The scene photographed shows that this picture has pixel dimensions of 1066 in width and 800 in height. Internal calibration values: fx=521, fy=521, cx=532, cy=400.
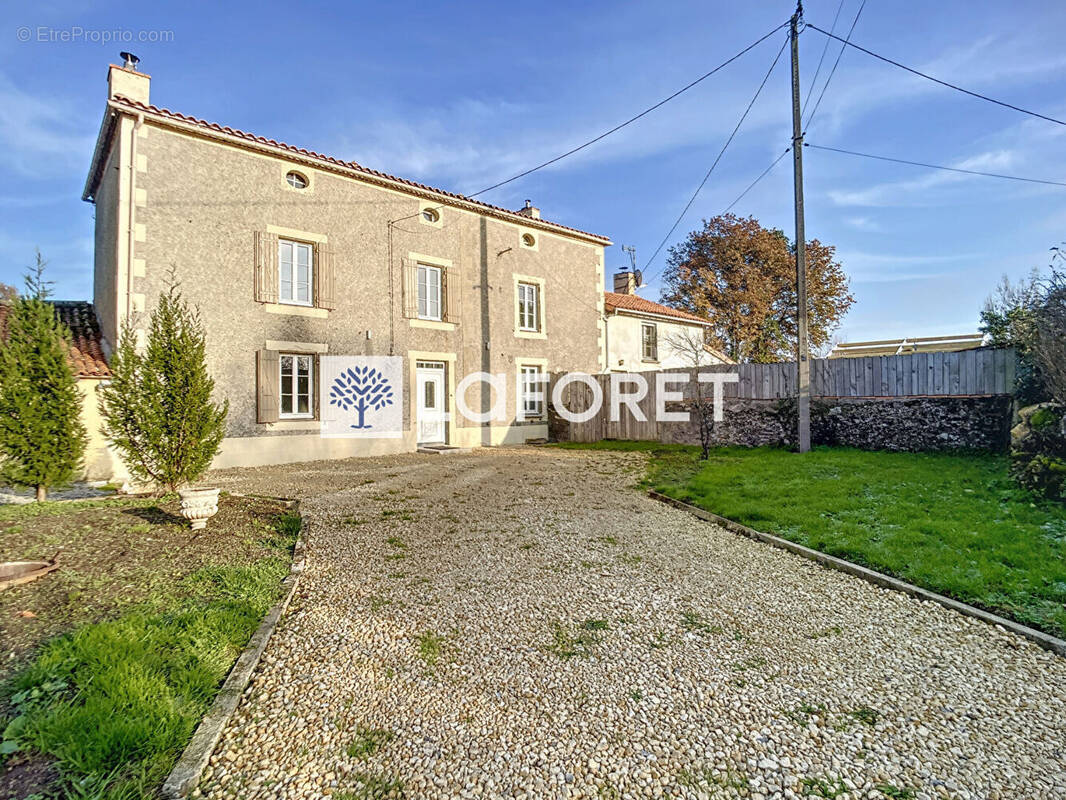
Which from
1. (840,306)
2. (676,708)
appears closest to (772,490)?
(676,708)

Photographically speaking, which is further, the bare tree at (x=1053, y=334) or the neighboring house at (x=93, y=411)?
the neighboring house at (x=93, y=411)

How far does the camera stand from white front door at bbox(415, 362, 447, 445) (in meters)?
13.4

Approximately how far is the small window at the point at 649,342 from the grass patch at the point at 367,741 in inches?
730

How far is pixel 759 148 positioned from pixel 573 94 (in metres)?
4.75

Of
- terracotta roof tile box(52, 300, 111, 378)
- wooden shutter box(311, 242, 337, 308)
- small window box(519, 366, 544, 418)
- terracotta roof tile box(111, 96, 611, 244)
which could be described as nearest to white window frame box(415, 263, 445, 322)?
terracotta roof tile box(111, 96, 611, 244)

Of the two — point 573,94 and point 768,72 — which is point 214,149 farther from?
point 768,72

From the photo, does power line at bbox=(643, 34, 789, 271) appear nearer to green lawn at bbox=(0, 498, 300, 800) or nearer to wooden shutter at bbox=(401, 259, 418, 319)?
wooden shutter at bbox=(401, 259, 418, 319)

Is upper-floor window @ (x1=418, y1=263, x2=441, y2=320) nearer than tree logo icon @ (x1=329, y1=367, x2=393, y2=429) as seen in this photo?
No

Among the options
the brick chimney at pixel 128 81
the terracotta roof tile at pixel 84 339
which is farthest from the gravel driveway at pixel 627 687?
the brick chimney at pixel 128 81

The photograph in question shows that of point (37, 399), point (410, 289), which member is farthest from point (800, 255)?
point (37, 399)

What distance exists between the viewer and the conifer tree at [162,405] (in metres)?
6.36

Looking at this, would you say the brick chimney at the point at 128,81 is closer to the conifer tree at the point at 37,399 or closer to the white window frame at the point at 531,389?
the conifer tree at the point at 37,399

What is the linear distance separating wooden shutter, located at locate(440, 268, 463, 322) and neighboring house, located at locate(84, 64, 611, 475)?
0.15 feet

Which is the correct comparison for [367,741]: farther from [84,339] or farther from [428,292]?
[428,292]
